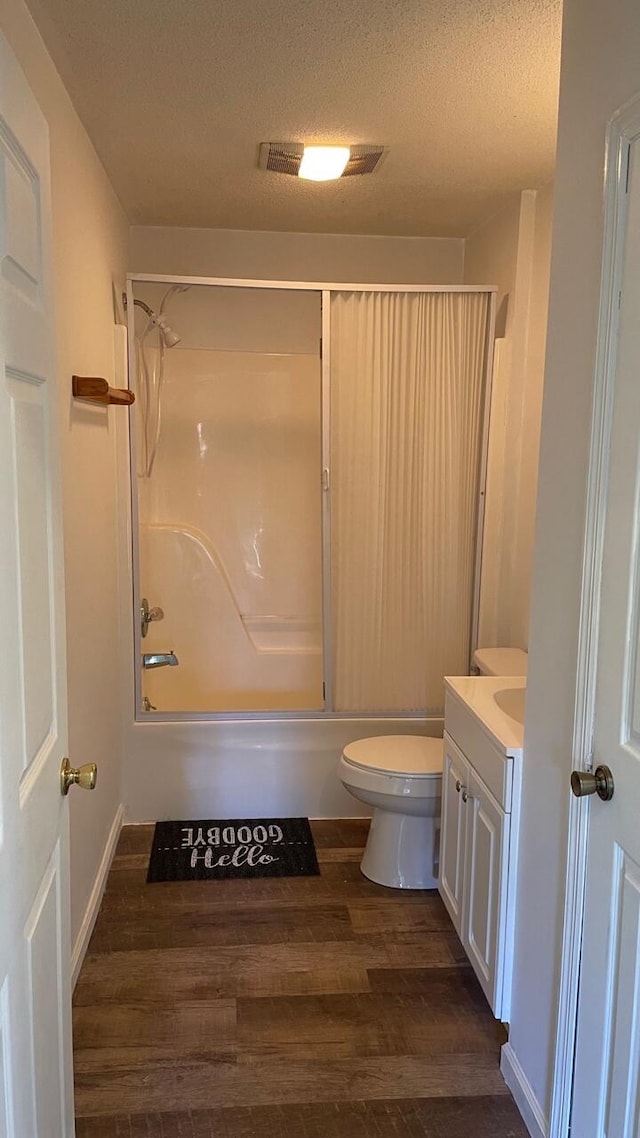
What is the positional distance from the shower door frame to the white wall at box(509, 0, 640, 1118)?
4.61 ft

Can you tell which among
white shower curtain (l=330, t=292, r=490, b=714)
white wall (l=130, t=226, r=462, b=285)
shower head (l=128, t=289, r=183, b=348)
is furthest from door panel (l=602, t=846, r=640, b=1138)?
shower head (l=128, t=289, r=183, b=348)

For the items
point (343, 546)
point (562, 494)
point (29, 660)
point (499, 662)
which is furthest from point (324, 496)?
point (29, 660)

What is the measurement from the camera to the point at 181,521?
13.2 ft

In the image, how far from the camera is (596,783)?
1.42 m

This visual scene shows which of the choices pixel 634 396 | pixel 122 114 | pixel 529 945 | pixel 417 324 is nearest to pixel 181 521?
pixel 417 324

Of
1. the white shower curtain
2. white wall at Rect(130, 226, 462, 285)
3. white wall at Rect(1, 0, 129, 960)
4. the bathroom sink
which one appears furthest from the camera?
white wall at Rect(130, 226, 462, 285)

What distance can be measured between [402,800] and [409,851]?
0.71 feet

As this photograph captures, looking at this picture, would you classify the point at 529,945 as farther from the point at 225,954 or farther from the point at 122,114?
the point at 122,114

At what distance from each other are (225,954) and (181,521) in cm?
210

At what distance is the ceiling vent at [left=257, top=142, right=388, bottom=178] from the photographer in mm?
2549

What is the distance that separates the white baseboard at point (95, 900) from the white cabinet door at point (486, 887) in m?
1.00

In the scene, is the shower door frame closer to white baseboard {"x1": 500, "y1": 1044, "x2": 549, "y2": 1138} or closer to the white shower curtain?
the white shower curtain

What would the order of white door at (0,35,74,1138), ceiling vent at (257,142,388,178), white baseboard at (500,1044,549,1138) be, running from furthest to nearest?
1. ceiling vent at (257,142,388,178)
2. white baseboard at (500,1044,549,1138)
3. white door at (0,35,74,1138)

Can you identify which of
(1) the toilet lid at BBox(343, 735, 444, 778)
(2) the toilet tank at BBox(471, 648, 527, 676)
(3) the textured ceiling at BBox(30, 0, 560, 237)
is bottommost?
(1) the toilet lid at BBox(343, 735, 444, 778)
